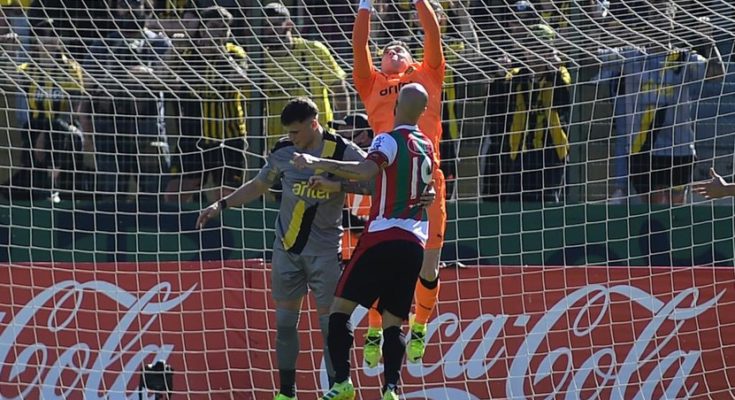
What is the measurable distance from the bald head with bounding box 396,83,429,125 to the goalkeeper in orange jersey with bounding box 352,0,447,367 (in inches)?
37.9

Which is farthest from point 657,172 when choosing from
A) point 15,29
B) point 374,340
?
point 15,29

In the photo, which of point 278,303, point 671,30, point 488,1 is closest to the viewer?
point 278,303

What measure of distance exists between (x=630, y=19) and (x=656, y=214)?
1.58 metres

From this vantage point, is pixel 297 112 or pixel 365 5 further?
pixel 365 5

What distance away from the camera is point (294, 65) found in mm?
10852

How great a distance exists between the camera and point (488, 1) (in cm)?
1103

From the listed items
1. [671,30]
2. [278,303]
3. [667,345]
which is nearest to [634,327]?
[667,345]

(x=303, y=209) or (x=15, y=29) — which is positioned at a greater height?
(x=15, y=29)

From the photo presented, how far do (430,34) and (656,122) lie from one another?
3285 mm

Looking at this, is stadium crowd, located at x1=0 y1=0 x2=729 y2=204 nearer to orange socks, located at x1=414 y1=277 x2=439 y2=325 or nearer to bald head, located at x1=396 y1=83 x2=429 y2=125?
orange socks, located at x1=414 y1=277 x2=439 y2=325

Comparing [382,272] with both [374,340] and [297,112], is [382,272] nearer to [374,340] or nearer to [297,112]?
[374,340]

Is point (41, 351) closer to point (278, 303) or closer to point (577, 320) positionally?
point (278, 303)

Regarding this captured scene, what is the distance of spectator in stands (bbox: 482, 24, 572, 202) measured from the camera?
1128 centimetres

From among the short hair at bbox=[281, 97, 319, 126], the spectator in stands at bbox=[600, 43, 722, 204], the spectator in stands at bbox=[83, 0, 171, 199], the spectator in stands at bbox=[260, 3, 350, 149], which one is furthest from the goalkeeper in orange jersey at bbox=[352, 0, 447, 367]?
the spectator in stands at bbox=[600, 43, 722, 204]
